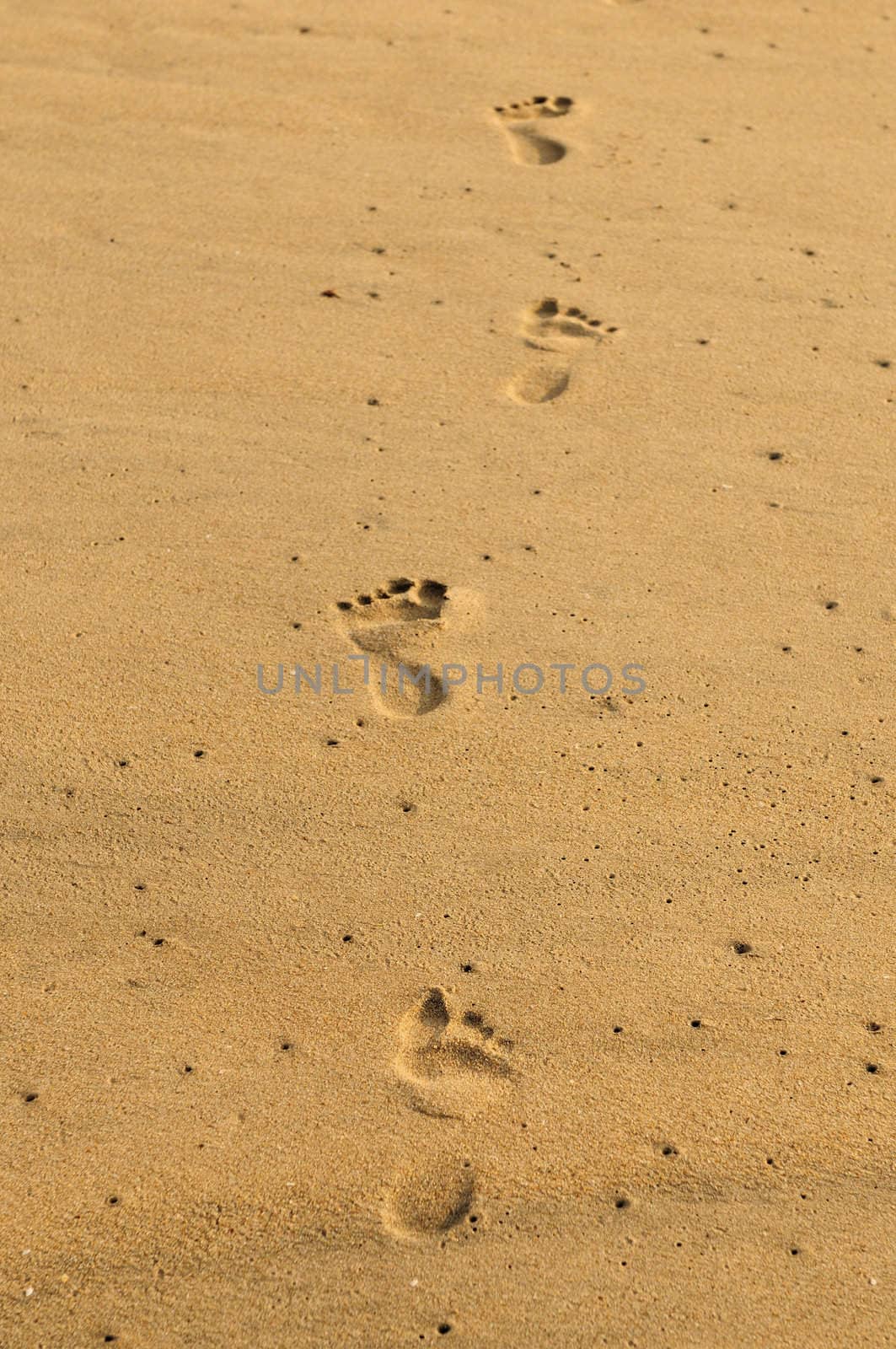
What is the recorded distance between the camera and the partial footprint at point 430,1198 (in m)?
2.13

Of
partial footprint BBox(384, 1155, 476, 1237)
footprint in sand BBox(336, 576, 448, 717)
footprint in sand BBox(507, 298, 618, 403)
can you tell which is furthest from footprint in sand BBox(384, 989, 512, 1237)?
footprint in sand BBox(507, 298, 618, 403)

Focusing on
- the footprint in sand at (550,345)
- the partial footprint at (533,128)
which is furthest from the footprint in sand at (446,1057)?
the partial footprint at (533,128)

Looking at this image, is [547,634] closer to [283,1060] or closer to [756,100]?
[283,1060]

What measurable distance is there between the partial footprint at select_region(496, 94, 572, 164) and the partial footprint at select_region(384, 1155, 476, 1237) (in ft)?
9.67

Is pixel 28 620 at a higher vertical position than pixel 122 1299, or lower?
higher

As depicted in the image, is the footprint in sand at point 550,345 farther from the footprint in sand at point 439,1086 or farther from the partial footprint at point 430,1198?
the partial footprint at point 430,1198

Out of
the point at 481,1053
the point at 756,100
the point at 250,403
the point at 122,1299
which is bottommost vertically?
the point at 122,1299

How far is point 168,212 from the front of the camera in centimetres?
389

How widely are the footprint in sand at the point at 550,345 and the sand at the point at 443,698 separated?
14mm

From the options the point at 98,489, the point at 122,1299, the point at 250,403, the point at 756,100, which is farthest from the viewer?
the point at 756,100

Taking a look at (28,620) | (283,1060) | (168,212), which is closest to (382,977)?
(283,1060)

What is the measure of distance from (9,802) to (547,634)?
111 cm

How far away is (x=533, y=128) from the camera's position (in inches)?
165

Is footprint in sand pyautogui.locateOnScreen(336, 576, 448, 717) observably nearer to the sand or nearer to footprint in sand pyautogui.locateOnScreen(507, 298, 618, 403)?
the sand
